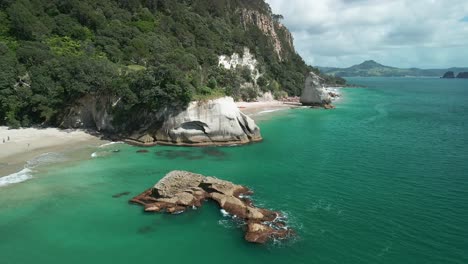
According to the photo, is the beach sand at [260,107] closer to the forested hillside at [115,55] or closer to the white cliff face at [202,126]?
the forested hillside at [115,55]

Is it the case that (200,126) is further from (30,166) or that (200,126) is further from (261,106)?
(261,106)

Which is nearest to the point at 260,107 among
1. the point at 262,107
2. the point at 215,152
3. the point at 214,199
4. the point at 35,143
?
the point at 262,107

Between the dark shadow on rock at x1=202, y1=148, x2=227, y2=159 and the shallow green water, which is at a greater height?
the dark shadow on rock at x1=202, y1=148, x2=227, y2=159

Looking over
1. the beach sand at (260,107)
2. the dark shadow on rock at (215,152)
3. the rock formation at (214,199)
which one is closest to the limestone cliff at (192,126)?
the dark shadow on rock at (215,152)

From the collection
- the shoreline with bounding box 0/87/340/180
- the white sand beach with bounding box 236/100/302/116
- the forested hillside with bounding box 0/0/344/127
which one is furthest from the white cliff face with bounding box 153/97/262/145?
the white sand beach with bounding box 236/100/302/116

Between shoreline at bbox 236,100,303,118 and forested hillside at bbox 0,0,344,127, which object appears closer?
forested hillside at bbox 0,0,344,127

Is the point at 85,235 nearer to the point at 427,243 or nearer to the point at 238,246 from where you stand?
the point at 238,246

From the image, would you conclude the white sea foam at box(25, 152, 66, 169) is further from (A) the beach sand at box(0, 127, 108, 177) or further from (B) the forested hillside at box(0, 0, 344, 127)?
(B) the forested hillside at box(0, 0, 344, 127)

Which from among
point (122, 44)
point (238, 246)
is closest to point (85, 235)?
point (238, 246)
